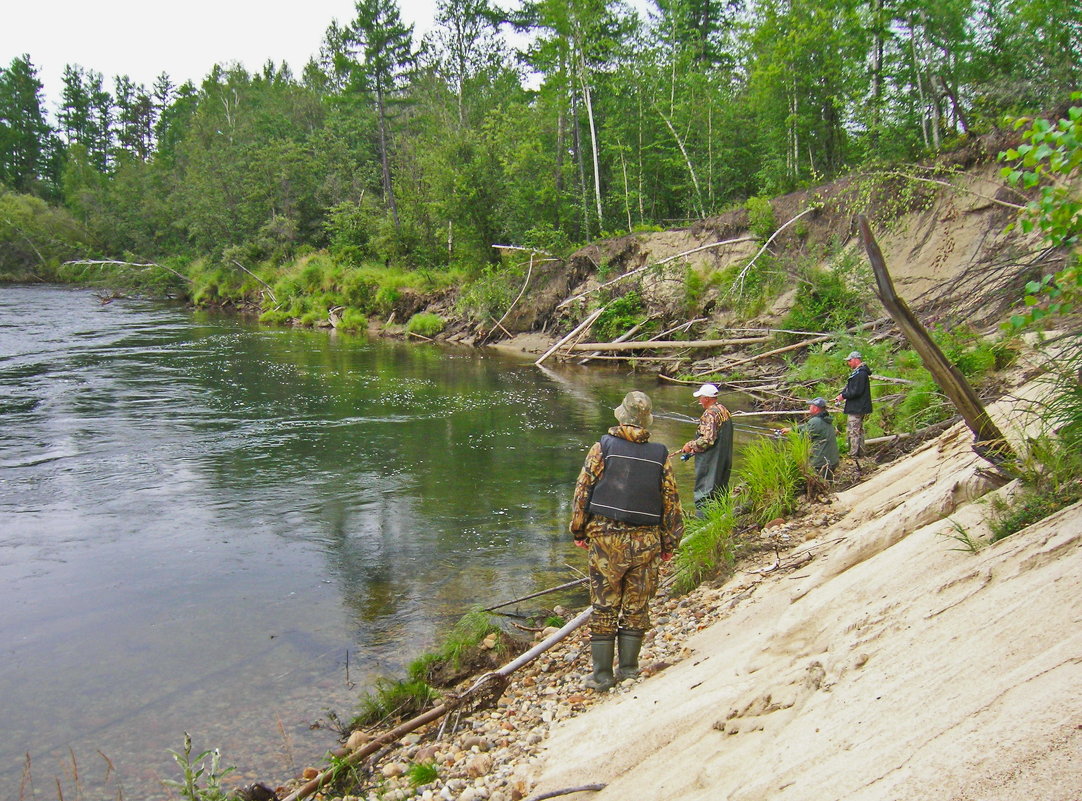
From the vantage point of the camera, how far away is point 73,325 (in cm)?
3241

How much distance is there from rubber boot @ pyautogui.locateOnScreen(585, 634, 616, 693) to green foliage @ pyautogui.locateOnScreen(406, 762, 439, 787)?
1248 millimetres

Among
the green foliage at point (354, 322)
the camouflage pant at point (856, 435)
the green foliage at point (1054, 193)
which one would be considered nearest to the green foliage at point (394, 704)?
the green foliage at point (1054, 193)

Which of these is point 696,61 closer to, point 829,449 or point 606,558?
point 829,449

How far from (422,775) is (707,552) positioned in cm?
363

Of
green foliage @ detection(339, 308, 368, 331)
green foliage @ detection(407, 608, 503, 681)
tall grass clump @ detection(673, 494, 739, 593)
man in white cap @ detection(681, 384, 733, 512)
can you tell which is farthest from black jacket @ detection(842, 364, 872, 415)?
green foliage @ detection(339, 308, 368, 331)

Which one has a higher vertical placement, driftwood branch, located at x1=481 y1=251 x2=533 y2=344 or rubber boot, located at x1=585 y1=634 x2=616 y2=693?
driftwood branch, located at x1=481 y1=251 x2=533 y2=344

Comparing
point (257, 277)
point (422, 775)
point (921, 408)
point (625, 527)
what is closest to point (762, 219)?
point (921, 408)

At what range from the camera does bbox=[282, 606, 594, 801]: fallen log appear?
5148mm

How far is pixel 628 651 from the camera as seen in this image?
5.69 metres

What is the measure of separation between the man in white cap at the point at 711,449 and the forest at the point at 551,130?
4.08 metres

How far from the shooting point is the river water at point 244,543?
6.30 meters

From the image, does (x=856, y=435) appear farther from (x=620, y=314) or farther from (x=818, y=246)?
(x=620, y=314)

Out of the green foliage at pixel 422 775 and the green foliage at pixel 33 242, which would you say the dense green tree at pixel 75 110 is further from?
the green foliage at pixel 422 775

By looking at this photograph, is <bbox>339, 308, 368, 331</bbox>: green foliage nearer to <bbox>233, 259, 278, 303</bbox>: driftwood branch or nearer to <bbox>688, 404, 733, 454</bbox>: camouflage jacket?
<bbox>233, 259, 278, 303</bbox>: driftwood branch
